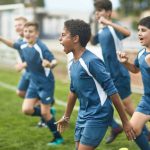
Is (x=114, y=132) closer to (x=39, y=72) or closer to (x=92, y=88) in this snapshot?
(x=39, y=72)

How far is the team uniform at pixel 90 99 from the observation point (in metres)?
5.89

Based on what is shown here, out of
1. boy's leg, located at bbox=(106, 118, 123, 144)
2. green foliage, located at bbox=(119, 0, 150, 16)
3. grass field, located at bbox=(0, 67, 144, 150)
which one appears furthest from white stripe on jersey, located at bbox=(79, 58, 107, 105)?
green foliage, located at bbox=(119, 0, 150, 16)

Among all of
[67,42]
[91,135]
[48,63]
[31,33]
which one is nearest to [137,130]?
[91,135]

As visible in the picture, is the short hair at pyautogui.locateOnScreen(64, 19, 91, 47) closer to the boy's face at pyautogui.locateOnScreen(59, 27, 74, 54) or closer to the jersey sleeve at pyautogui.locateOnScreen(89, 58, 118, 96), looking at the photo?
the boy's face at pyautogui.locateOnScreen(59, 27, 74, 54)

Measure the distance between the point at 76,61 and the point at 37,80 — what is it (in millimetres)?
3069

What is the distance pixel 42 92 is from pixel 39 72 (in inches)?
12.8

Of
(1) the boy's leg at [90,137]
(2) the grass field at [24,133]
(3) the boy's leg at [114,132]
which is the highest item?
(1) the boy's leg at [90,137]

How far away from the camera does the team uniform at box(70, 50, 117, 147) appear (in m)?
5.89

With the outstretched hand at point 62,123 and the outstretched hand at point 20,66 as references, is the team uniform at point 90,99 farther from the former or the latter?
the outstretched hand at point 20,66

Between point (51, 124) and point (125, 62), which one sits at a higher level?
point (125, 62)

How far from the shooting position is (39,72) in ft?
A: 29.4

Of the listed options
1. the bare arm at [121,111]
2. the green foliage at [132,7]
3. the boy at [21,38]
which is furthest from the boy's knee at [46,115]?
the green foliage at [132,7]

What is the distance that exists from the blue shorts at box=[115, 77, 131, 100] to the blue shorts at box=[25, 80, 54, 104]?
118 cm

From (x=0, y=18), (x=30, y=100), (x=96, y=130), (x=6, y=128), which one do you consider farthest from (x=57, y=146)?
(x=0, y=18)
